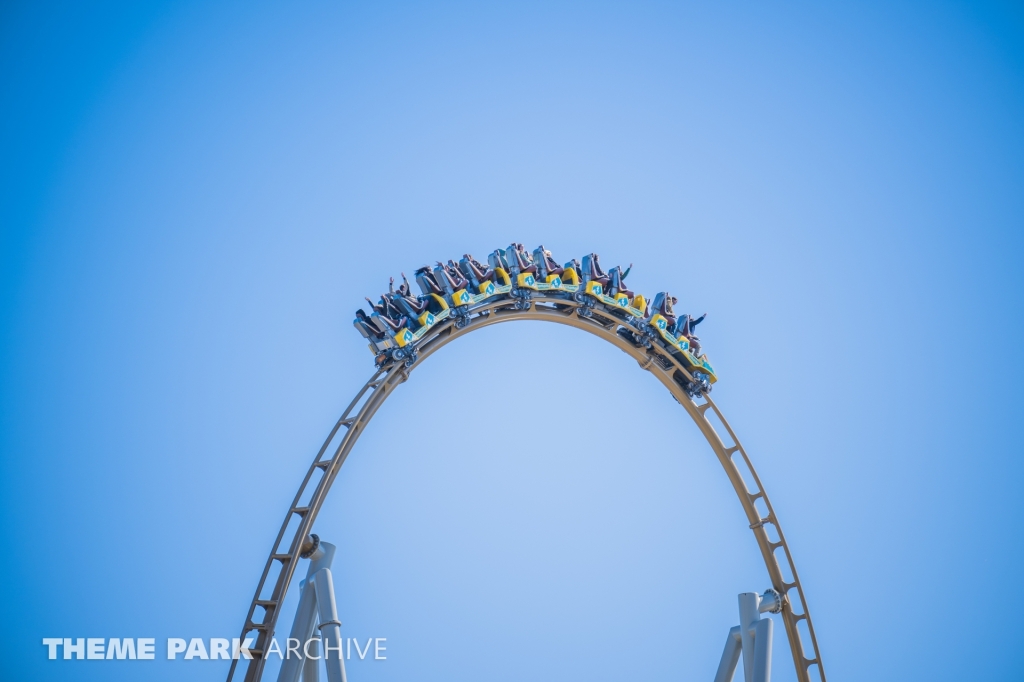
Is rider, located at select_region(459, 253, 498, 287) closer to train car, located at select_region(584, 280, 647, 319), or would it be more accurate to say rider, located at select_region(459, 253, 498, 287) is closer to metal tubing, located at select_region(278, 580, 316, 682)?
train car, located at select_region(584, 280, 647, 319)

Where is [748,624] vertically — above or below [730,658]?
above

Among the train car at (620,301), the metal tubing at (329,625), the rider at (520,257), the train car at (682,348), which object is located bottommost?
the metal tubing at (329,625)

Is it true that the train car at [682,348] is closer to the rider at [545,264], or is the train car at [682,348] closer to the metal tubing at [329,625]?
the rider at [545,264]

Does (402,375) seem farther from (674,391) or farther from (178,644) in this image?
(178,644)

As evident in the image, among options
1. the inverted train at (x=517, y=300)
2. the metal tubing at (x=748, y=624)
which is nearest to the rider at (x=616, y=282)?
the inverted train at (x=517, y=300)

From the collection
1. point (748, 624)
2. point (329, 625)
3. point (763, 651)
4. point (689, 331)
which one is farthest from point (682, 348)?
point (329, 625)

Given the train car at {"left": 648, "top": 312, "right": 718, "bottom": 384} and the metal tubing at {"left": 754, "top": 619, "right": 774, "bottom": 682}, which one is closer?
the metal tubing at {"left": 754, "top": 619, "right": 774, "bottom": 682}

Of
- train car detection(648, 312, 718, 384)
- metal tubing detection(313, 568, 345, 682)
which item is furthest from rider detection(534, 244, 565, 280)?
metal tubing detection(313, 568, 345, 682)

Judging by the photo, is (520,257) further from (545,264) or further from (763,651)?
(763,651)

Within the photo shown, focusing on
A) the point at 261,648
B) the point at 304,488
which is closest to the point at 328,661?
the point at 261,648
